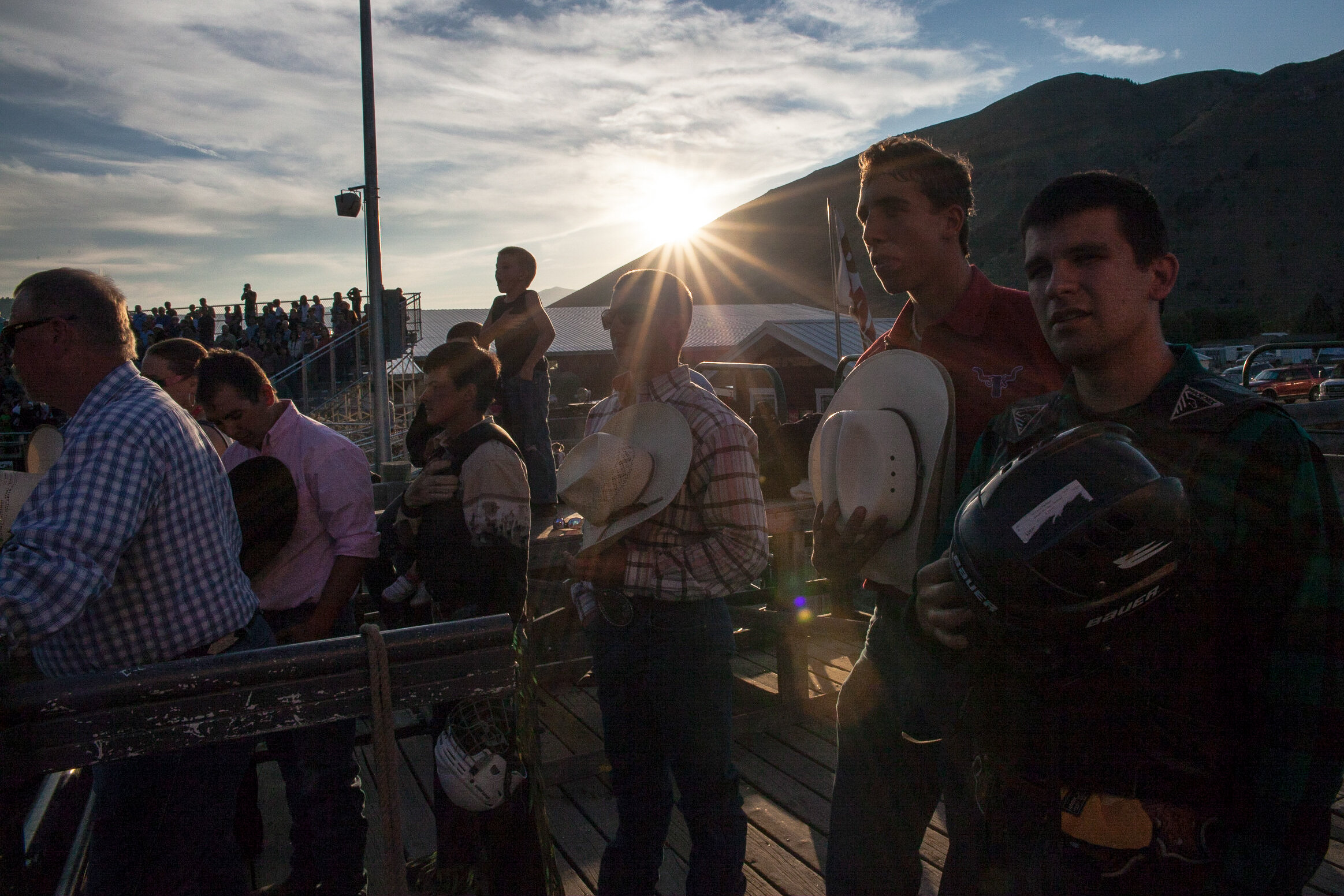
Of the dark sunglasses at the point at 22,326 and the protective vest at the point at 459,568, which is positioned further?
the protective vest at the point at 459,568

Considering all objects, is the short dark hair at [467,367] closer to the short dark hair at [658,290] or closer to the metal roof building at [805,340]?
the short dark hair at [658,290]

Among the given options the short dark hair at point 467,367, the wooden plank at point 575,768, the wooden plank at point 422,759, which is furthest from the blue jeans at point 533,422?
the short dark hair at point 467,367

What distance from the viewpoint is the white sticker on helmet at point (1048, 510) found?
114cm

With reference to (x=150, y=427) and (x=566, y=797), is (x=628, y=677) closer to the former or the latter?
(x=150, y=427)

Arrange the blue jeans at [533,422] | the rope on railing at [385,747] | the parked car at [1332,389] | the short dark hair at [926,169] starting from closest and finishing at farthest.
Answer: the rope on railing at [385,747] → the short dark hair at [926,169] → the blue jeans at [533,422] → the parked car at [1332,389]

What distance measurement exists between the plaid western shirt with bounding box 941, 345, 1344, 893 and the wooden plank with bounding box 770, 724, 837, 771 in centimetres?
317

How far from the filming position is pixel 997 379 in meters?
1.92

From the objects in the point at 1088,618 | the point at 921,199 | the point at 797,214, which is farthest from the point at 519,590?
the point at 797,214

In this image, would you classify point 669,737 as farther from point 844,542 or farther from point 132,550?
point 132,550

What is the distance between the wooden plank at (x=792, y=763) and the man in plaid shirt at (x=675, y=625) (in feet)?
5.20

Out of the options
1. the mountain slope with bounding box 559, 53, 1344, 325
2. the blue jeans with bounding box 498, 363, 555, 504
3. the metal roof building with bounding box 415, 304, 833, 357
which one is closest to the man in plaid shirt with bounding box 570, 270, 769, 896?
the blue jeans with bounding box 498, 363, 555, 504

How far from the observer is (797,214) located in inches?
6280

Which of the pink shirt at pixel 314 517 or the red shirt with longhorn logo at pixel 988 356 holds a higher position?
the red shirt with longhorn logo at pixel 988 356

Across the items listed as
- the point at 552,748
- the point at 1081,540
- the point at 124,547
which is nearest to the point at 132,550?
the point at 124,547
